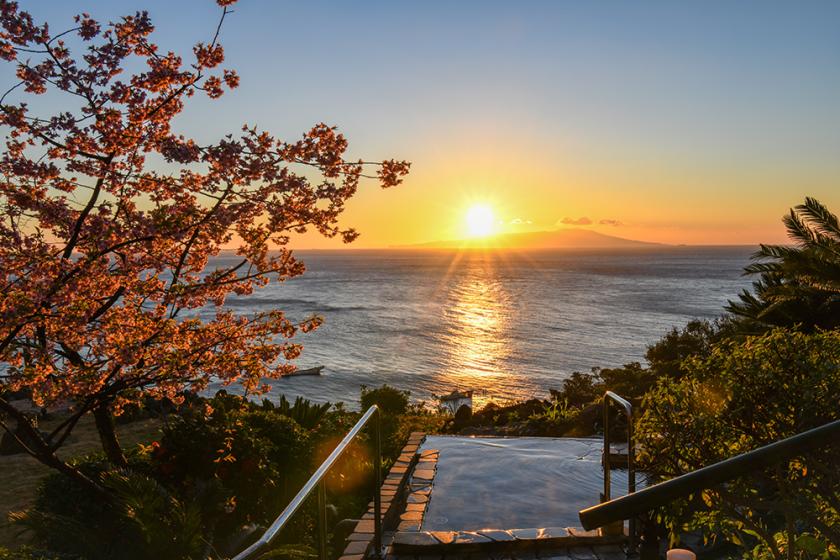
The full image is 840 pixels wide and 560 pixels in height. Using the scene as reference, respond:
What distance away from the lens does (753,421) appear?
454 centimetres

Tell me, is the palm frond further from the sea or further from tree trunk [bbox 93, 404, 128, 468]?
tree trunk [bbox 93, 404, 128, 468]

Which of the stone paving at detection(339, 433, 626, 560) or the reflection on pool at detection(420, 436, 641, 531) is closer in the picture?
the stone paving at detection(339, 433, 626, 560)

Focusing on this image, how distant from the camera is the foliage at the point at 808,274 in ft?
45.8

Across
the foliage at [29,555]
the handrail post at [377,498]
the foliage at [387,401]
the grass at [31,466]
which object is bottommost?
the grass at [31,466]

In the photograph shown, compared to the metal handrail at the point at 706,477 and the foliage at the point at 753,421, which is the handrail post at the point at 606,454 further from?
the metal handrail at the point at 706,477

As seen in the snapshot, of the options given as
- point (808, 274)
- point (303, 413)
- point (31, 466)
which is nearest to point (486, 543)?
point (303, 413)

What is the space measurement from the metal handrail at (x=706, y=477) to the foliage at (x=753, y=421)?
236 cm

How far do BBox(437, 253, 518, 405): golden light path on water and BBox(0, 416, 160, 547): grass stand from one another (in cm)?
1594

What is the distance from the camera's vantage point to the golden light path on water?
36.2 metres

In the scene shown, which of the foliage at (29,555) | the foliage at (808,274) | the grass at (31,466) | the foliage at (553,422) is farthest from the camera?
the foliage at (808,274)

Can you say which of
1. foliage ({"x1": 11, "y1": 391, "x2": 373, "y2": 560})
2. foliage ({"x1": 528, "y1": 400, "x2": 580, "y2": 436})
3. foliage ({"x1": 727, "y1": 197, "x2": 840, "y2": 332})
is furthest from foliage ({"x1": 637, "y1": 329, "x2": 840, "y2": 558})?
Answer: foliage ({"x1": 727, "y1": 197, "x2": 840, "y2": 332})

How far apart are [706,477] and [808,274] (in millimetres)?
14724

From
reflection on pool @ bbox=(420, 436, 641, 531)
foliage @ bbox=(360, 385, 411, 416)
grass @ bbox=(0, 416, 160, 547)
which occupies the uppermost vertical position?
reflection on pool @ bbox=(420, 436, 641, 531)

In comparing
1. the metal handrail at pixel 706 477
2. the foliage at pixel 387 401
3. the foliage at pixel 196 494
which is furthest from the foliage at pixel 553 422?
the metal handrail at pixel 706 477
